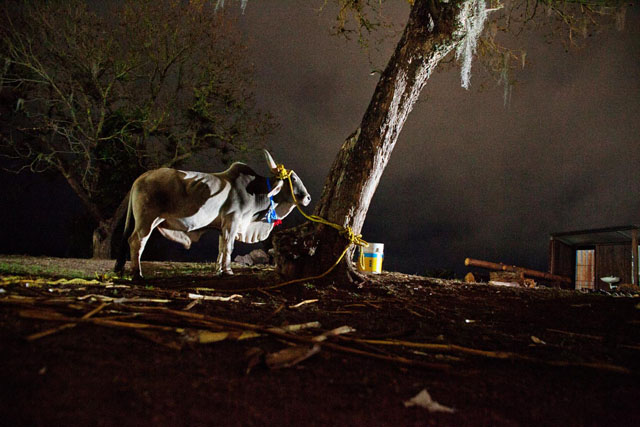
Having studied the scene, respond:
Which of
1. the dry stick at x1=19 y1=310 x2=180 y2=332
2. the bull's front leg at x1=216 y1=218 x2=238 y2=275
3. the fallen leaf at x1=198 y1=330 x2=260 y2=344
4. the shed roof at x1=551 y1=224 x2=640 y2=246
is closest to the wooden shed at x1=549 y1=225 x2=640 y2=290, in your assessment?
the shed roof at x1=551 y1=224 x2=640 y2=246

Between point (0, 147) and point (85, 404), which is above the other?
Result: point (0, 147)

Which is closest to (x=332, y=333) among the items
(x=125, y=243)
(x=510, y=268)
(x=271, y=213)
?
(x=271, y=213)

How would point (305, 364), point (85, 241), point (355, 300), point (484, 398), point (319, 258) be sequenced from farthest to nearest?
point (85, 241) < point (319, 258) < point (355, 300) < point (305, 364) < point (484, 398)

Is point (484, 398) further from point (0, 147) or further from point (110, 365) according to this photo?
point (0, 147)

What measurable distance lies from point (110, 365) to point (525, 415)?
1.62 metres

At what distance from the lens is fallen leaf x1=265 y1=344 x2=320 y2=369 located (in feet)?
4.97

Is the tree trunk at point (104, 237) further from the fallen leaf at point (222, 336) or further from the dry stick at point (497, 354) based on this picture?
the dry stick at point (497, 354)

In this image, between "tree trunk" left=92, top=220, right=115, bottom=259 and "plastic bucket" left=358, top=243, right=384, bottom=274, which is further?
"tree trunk" left=92, top=220, right=115, bottom=259

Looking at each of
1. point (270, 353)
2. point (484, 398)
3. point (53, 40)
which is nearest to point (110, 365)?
point (270, 353)

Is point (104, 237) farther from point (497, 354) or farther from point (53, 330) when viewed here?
point (497, 354)

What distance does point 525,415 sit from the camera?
129 centimetres

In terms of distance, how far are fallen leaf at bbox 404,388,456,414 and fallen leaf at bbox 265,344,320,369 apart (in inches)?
20.2

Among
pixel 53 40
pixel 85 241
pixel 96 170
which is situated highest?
pixel 53 40

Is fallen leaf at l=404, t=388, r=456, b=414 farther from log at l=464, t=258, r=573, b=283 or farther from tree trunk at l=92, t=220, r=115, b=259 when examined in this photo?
tree trunk at l=92, t=220, r=115, b=259
